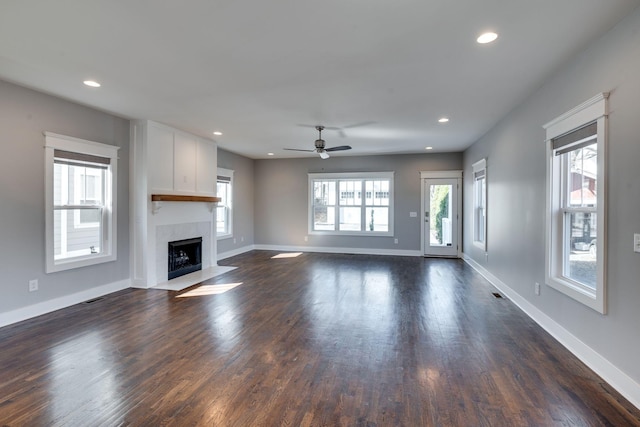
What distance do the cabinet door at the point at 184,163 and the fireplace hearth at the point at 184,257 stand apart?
994 mm

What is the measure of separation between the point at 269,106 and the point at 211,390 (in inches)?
134

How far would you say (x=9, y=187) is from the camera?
3494mm

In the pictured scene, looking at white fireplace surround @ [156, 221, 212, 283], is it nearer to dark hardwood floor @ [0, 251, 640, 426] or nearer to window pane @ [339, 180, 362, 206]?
dark hardwood floor @ [0, 251, 640, 426]

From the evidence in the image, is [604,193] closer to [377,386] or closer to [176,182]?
[377,386]

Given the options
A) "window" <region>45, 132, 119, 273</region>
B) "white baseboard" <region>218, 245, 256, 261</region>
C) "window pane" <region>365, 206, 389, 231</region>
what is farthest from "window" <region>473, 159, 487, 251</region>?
"window" <region>45, 132, 119, 273</region>

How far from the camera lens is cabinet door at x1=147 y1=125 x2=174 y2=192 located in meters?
5.03

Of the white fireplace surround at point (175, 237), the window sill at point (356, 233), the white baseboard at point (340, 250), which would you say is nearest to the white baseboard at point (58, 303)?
the white fireplace surround at point (175, 237)

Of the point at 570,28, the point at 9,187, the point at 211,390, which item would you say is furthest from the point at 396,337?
the point at 9,187

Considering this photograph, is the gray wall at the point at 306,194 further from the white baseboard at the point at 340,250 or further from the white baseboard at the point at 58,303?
the white baseboard at the point at 58,303

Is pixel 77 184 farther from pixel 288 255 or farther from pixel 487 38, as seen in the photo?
pixel 487 38

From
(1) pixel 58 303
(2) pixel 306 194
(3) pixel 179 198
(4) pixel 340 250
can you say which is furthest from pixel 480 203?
(1) pixel 58 303

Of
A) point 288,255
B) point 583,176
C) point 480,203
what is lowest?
point 288,255

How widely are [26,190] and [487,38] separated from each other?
16.3 feet

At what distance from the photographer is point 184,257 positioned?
6012mm
